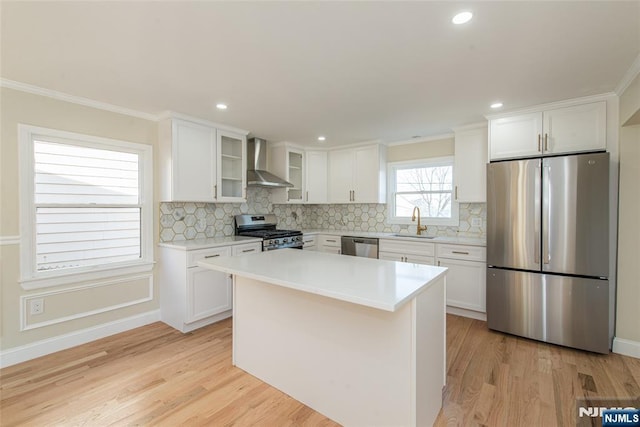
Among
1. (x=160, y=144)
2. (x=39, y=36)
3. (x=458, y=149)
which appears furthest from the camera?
(x=458, y=149)

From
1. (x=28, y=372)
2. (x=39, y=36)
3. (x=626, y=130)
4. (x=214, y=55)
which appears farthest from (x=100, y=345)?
(x=626, y=130)

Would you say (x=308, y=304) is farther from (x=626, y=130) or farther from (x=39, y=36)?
(x=626, y=130)

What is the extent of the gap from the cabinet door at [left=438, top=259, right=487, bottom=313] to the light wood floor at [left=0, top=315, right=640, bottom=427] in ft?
1.86

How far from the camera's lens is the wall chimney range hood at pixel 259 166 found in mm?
4164

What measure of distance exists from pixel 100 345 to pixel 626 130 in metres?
5.26

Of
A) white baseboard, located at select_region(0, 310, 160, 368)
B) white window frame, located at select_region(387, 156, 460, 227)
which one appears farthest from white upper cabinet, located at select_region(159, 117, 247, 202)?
white window frame, located at select_region(387, 156, 460, 227)

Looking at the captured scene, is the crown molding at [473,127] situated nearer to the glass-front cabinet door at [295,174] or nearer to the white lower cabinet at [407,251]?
the white lower cabinet at [407,251]

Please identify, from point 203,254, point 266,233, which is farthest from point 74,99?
point 266,233

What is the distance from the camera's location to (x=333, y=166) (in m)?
5.03

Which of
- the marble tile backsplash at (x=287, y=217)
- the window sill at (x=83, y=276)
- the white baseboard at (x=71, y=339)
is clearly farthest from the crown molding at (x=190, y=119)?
the white baseboard at (x=71, y=339)

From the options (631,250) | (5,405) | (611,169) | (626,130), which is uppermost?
(626,130)

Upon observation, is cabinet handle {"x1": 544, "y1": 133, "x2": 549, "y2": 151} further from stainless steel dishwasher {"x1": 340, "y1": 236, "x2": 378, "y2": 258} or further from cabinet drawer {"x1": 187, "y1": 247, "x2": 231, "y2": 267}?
cabinet drawer {"x1": 187, "y1": 247, "x2": 231, "y2": 267}

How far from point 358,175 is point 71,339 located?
4024 mm

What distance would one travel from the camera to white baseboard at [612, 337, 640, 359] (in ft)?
8.22
